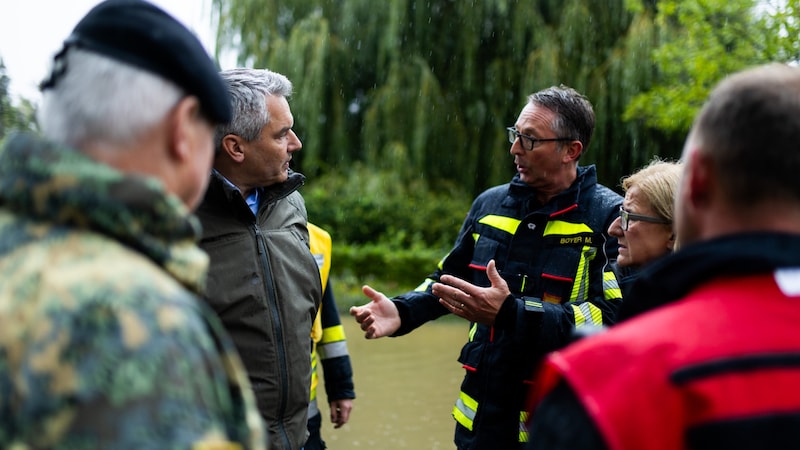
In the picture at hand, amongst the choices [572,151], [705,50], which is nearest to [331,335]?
[572,151]

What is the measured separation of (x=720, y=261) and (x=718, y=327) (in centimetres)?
11

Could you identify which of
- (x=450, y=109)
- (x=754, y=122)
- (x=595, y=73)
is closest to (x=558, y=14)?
(x=595, y=73)

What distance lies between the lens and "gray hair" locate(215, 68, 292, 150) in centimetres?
316

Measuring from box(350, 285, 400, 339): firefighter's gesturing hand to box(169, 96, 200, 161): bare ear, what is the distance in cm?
212

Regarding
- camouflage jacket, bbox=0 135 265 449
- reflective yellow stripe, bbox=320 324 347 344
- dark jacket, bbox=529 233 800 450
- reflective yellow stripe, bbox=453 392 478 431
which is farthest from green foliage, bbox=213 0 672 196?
camouflage jacket, bbox=0 135 265 449

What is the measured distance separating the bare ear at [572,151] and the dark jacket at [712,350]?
2258 mm

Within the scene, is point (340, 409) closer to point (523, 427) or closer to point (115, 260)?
point (523, 427)

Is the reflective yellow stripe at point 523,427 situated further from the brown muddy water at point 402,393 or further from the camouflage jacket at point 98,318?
the brown muddy water at point 402,393

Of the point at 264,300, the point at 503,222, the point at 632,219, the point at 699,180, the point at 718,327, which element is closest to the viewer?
the point at 718,327

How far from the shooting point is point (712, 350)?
1242 millimetres

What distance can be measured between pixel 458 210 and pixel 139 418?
12.9 meters

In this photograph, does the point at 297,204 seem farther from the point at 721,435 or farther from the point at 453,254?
the point at 721,435

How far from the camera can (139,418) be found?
1.12 meters

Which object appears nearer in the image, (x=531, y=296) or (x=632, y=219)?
(x=632, y=219)
